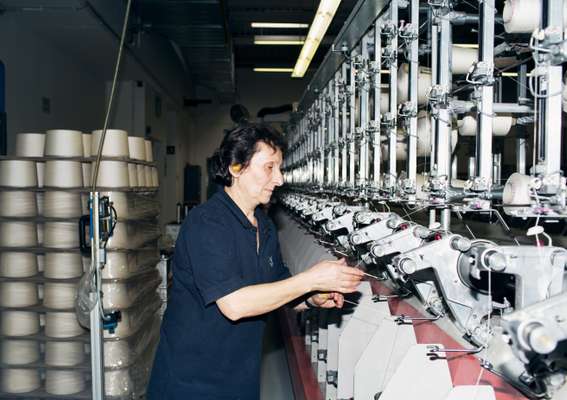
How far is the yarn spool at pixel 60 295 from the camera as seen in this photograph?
346 cm

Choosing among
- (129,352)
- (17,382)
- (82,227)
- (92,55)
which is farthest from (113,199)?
(92,55)

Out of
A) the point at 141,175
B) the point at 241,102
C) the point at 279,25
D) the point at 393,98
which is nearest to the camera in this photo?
the point at 393,98

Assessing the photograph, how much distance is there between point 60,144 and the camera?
11.3 ft

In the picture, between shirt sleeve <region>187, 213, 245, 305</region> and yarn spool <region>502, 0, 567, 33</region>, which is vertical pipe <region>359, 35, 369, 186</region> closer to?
shirt sleeve <region>187, 213, 245, 305</region>

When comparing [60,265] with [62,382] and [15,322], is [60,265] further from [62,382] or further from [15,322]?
[62,382]

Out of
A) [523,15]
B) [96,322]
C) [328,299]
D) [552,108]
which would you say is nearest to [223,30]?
[96,322]

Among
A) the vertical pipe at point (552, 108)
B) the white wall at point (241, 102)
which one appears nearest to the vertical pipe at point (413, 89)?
the vertical pipe at point (552, 108)

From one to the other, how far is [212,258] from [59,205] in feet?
6.53

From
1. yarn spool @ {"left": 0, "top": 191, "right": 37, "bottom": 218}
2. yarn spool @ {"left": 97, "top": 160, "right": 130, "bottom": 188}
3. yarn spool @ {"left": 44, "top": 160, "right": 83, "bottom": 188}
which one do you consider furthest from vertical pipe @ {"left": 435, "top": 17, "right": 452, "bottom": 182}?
yarn spool @ {"left": 0, "top": 191, "right": 37, "bottom": 218}

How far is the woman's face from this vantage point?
6.62 feet

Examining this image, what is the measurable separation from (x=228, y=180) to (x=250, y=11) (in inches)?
310

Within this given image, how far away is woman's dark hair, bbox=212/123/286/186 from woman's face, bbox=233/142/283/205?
2cm

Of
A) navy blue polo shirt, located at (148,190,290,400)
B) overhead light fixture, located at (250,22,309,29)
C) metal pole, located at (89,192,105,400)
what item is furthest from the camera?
overhead light fixture, located at (250,22,309,29)

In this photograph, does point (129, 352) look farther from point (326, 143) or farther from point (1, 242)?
point (326, 143)
